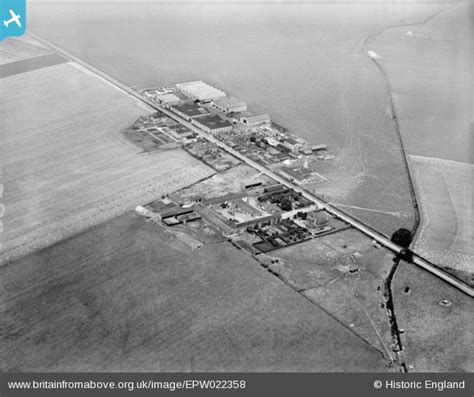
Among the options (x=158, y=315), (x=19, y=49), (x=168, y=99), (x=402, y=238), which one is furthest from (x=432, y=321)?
(x=19, y=49)

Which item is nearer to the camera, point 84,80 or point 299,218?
point 299,218

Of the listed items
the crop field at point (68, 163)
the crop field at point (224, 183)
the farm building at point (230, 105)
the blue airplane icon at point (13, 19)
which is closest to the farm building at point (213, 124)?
the farm building at point (230, 105)

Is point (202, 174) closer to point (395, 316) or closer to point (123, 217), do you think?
point (123, 217)

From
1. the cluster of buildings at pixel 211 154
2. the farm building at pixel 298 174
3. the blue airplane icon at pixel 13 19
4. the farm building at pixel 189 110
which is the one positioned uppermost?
the blue airplane icon at pixel 13 19

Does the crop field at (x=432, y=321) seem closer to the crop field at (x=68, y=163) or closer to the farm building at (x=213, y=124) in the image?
the crop field at (x=68, y=163)

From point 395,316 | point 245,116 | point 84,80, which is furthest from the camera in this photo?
point 84,80
